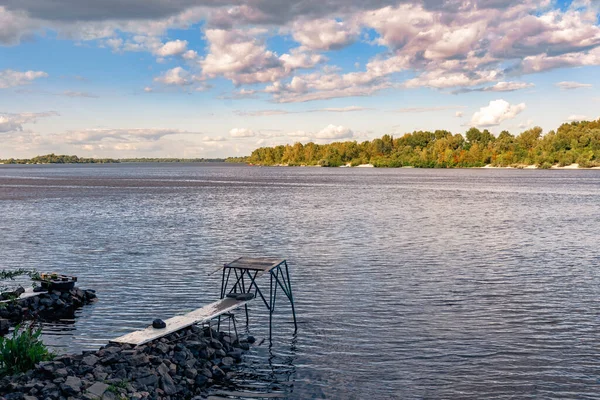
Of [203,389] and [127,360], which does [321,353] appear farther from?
[127,360]

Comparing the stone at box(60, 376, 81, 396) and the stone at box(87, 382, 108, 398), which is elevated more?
the stone at box(60, 376, 81, 396)

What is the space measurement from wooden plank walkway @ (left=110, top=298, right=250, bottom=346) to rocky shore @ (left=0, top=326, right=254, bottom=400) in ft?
0.91

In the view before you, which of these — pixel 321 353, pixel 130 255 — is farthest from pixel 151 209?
pixel 321 353

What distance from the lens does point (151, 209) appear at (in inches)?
3639

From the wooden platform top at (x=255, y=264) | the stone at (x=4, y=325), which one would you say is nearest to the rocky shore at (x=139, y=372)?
the wooden platform top at (x=255, y=264)

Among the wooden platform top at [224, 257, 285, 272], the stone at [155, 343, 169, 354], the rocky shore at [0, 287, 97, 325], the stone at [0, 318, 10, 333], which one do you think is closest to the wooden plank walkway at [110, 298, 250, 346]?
the stone at [155, 343, 169, 354]

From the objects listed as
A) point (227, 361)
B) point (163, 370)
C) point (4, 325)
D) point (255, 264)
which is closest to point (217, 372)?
point (227, 361)

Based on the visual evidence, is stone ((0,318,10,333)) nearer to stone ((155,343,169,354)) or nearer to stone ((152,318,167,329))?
stone ((152,318,167,329))

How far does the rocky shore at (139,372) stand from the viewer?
16.6m

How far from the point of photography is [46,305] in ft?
95.7

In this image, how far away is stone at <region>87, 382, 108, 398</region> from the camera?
53.9 feet

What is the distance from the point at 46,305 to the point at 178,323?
33.1 feet

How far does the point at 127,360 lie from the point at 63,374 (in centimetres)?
215

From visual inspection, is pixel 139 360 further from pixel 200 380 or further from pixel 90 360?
pixel 200 380
